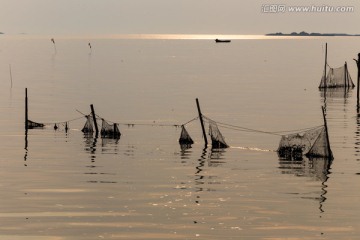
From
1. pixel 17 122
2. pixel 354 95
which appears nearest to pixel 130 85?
pixel 354 95

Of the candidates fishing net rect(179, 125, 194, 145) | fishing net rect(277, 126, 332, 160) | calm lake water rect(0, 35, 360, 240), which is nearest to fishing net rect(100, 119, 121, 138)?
calm lake water rect(0, 35, 360, 240)

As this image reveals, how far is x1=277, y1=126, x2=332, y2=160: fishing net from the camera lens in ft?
149

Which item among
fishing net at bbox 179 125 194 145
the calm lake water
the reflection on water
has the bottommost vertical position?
the calm lake water

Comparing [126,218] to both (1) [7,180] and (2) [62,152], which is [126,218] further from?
(2) [62,152]

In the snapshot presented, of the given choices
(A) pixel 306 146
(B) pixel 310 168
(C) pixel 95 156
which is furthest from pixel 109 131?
(B) pixel 310 168

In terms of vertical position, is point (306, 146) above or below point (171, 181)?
above

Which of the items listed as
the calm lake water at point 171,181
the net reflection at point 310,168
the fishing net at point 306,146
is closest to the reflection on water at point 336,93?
the calm lake water at point 171,181

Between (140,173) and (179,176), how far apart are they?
1.96 metres

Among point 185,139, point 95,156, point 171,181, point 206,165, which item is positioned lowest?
point 171,181

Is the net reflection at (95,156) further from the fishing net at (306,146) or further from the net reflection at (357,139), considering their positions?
the net reflection at (357,139)

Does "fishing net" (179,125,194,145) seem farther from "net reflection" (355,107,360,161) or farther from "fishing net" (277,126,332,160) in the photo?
"net reflection" (355,107,360,161)

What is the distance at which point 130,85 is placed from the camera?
12212 centimetres

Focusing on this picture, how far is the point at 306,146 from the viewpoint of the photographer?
4606 centimetres

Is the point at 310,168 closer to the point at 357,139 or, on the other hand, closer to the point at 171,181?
the point at 171,181
